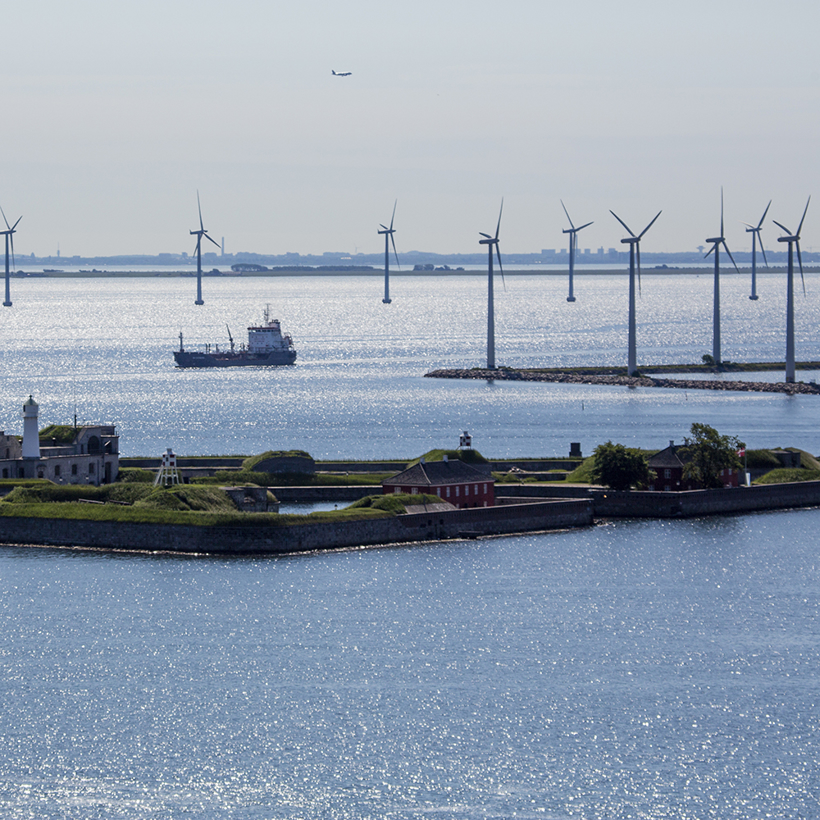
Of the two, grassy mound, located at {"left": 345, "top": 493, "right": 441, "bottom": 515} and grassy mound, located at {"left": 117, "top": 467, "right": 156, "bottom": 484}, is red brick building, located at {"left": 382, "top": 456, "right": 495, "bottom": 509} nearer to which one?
grassy mound, located at {"left": 345, "top": 493, "right": 441, "bottom": 515}

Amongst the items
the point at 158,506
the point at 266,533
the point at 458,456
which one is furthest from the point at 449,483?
the point at 158,506

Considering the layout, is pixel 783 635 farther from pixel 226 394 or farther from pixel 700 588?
pixel 226 394

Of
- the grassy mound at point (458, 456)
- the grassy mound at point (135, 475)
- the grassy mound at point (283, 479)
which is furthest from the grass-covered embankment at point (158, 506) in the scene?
the grassy mound at point (283, 479)

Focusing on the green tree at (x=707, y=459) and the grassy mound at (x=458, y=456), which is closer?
the green tree at (x=707, y=459)

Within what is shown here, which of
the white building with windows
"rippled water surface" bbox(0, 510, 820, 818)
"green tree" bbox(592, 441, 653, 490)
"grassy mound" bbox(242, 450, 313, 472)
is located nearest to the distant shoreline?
"green tree" bbox(592, 441, 653, 490)

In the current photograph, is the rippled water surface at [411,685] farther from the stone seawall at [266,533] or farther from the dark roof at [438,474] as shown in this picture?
the dark roof at [438,474]

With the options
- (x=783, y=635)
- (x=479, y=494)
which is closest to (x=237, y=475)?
(x=479, y=494)
